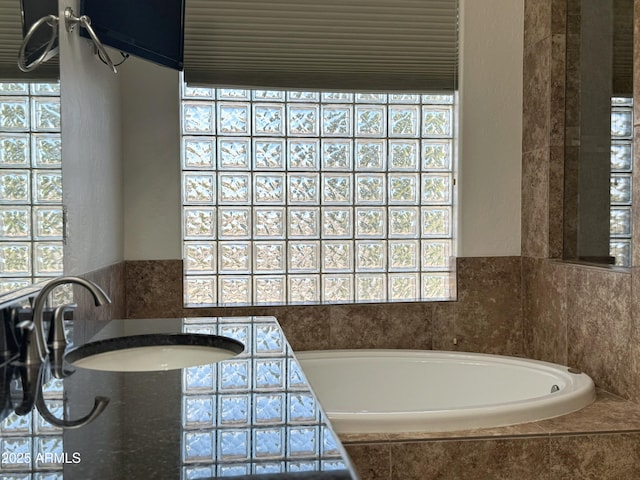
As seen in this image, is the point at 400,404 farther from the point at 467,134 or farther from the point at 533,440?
the point at 467,134

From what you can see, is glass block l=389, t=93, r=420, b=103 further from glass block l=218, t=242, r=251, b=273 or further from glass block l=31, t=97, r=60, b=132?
glass block l=31, t=97, r=60, b=132

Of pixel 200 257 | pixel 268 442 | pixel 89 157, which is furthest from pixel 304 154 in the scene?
pixel 268 442

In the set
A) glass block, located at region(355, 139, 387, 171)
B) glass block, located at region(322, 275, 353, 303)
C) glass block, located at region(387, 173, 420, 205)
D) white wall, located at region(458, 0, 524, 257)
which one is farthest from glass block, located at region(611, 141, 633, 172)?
glass block, located at region(322, 275, 353, 303)

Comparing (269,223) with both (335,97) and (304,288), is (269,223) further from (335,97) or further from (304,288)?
(335,97)

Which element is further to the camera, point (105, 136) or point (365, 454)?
point (105, 136)

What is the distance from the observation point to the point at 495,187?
124 inches

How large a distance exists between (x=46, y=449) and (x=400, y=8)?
283 centimetres

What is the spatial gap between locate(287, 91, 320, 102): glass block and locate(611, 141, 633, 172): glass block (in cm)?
140

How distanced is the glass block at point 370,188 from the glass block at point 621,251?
3.63ft

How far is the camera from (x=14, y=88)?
1.27 metres

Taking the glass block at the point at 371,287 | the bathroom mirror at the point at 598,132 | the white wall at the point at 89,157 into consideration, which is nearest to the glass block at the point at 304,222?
the glass block at the point at 371,287

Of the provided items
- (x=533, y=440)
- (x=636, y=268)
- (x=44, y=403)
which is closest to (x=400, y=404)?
(x=533, y=440)

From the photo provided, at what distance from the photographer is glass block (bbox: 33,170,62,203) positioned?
1.45 meters

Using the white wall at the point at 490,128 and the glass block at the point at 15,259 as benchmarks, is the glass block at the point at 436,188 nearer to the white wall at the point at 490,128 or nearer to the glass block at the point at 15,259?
the white wall at the point at 490,128
